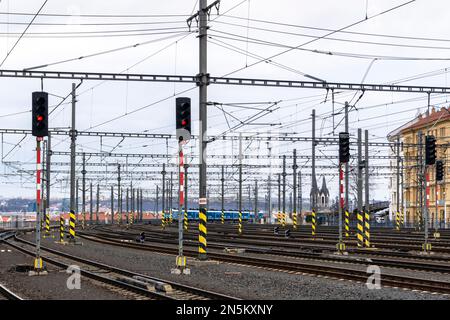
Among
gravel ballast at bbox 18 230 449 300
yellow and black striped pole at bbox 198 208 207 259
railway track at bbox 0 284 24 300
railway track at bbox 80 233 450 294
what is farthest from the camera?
yellow and black striped pole at bbox 198 208 207 259

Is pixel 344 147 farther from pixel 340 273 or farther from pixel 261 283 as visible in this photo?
pixel 261 283

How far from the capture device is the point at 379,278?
69.8 feet

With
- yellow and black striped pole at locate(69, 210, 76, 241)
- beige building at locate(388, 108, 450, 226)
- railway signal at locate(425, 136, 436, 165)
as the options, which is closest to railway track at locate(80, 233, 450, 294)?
railway signal at locate(425, 136, 436, 165)

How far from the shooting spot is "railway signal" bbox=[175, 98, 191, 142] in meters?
24.0

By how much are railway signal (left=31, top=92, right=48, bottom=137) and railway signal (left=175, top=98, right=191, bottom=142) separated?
443 cm

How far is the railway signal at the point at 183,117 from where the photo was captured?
2403cm

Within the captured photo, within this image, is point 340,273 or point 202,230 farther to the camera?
point 202,230

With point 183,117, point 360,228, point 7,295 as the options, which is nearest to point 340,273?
point 183,117

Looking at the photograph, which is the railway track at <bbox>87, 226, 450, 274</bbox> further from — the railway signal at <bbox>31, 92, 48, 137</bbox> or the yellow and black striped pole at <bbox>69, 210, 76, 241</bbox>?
the railway signal at <bbox>31, 92, 48, 137</bbox>

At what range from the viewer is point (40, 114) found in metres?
23.4

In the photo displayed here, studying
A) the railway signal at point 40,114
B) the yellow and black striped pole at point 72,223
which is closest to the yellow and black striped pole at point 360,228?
the yellow and black striped pole at point 72,223

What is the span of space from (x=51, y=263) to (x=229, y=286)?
11.3 m

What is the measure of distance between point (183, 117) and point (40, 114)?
15.7 ft
